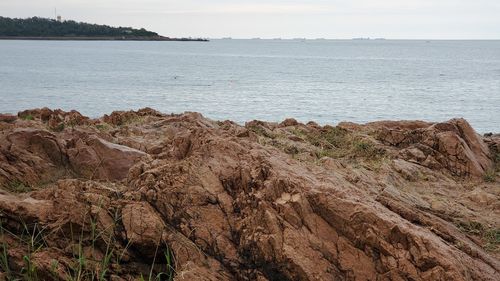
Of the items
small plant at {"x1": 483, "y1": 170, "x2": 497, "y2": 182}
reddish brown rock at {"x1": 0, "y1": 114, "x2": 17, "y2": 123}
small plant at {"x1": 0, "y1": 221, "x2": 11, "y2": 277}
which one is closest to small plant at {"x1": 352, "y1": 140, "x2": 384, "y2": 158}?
small plant at {"x1": 483, "y1": 170, "x2": 497, "y2": 182}

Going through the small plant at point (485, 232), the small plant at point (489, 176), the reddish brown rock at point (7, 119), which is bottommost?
the small plant at point (489, 176)

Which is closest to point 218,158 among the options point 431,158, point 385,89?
point 431,158

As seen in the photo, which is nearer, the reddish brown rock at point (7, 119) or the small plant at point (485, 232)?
the small plant at point (485, 232)

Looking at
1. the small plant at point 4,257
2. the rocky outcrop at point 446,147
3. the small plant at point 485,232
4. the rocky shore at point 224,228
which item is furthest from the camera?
the rocky outcrop at point 446,147

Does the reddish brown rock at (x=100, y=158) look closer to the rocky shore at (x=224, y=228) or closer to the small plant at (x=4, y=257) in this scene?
the rocky shore at (x=224, y=228)

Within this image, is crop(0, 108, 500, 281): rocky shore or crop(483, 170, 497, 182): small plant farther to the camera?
crop(483, 170, 497, 182): small plant

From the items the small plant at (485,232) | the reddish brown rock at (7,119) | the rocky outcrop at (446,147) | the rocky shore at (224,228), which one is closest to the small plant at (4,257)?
the rocky shore at (224,228)

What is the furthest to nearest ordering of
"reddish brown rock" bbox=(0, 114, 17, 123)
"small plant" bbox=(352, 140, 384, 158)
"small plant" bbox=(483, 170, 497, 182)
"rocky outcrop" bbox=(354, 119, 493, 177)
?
"reddish brown rock" bbox=(0, 114, 17, 123) → "small plant" bbox=(352, 140, 384, 158) → "rocky outcrop" bbox=(354, 119, 493, 177) → "small plant" bbox=(483, 170, 497, 182)

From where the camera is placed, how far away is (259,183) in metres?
Answer: 6.70

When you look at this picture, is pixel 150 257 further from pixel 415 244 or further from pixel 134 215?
pixel 415 244

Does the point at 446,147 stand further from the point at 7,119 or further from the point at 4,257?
the point at 4,257

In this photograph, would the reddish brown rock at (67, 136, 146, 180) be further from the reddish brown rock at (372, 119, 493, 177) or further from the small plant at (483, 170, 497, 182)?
the small plant at (483, 170, 497, 182)

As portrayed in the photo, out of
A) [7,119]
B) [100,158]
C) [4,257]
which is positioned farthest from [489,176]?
[7,119]

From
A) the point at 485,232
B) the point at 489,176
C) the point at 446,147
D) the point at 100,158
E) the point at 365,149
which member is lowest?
the point at 489,176
